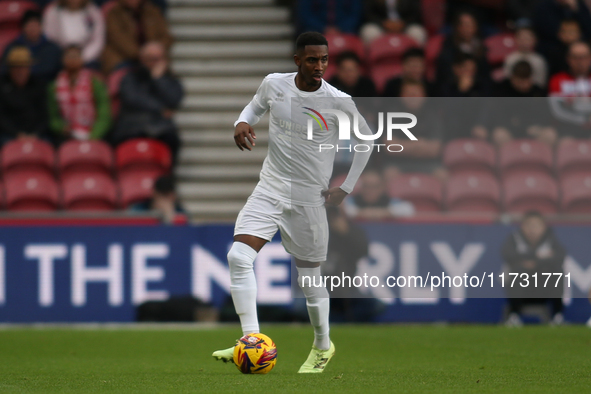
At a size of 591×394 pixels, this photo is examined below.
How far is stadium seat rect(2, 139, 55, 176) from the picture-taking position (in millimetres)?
11961

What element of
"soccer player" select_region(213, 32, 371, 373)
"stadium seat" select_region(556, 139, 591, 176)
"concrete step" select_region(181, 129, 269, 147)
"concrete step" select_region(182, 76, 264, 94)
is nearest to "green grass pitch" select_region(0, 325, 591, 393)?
"soccer player" select_region(213, 32, 371, 373)

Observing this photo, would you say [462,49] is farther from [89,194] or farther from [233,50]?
[89,194]

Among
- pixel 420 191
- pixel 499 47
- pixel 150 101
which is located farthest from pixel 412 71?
pixel 150 101

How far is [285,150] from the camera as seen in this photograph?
650 cm

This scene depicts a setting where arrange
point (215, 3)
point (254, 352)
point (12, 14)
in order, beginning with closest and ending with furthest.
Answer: point (254, 352), point (12, 14), point (215, 3)

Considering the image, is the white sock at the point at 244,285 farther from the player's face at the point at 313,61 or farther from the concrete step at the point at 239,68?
the concrete step at the point at 239,68

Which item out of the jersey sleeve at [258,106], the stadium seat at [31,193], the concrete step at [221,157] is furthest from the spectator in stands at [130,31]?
the jersey sleeve at [258,106]

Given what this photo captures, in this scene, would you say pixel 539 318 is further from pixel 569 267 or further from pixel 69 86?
pixel 69 86

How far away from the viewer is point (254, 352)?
19.9ft

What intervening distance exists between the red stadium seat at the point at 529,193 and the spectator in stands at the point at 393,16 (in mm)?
3680

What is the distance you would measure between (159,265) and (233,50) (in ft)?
16.1

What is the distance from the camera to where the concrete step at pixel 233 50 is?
1448cm

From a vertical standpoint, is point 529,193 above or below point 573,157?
below

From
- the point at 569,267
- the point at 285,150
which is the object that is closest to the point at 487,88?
the point at 569,267
